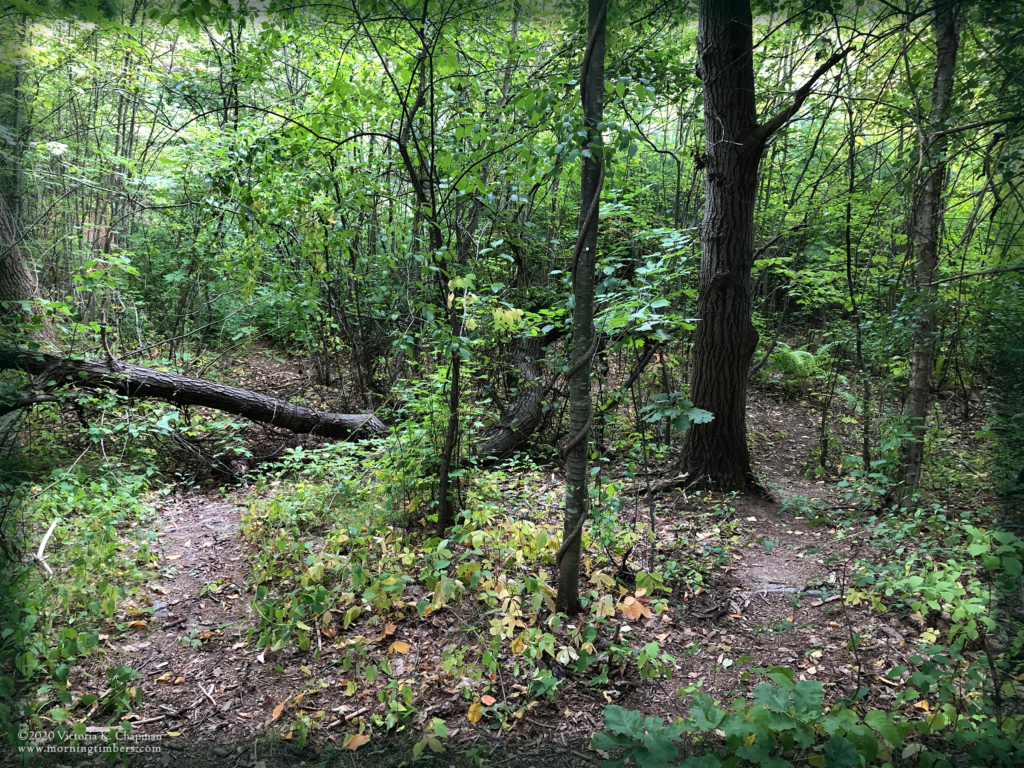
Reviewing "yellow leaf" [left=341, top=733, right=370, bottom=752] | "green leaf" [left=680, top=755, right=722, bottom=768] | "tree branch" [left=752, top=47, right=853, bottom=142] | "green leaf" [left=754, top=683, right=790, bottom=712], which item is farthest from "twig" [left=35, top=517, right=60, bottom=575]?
"tree branch" [left=752, top=47, right=853, bottom=142]

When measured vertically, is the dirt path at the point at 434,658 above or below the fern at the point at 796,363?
below

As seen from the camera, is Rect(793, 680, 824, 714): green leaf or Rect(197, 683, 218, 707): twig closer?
Rect(793, 680, 824, 714): green leaf

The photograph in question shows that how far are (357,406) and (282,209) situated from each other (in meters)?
4.01

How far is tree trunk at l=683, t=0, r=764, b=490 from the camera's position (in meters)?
4.06

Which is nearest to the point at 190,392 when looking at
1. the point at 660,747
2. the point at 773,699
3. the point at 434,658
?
the point at 434,658

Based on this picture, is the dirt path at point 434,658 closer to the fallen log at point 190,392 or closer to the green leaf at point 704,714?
the green leaf at point 704,714

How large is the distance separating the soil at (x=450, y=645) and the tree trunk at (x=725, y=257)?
881 millimetres

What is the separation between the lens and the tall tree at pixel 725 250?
159 inches

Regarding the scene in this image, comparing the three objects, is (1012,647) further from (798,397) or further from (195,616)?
(798,397)

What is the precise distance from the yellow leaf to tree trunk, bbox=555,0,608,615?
1159 millimetres

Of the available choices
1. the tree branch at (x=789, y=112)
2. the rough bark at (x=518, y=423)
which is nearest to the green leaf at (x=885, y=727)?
the tree branch at (x=789, y=112)

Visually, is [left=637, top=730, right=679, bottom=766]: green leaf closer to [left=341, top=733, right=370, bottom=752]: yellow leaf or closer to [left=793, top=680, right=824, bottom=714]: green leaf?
[left=793, top=680, right=824, bottom=714]: green leaf

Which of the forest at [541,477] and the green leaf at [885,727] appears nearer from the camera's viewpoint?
the green leaf at [885,727]

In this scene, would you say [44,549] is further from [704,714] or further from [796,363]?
[796,363]
